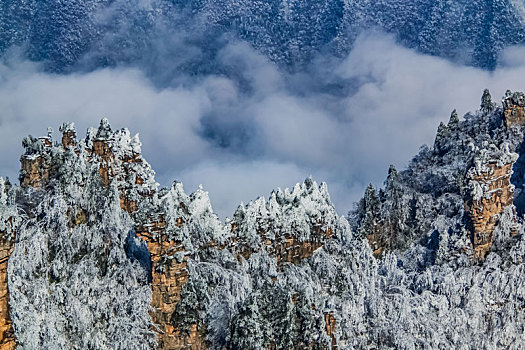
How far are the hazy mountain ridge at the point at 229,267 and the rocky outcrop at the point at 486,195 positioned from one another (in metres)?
0.13

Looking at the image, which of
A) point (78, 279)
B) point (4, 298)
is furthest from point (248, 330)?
point (4, 298)

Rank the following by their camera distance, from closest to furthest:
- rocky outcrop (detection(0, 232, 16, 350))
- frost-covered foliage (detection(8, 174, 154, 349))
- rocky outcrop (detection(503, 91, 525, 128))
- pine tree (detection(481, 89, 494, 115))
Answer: rocky outcrop (detection(0, 232, 16, 350)), frost-covered foliage (detection(8, 174, 154, 349)), rocky outcrop (detection(503, 91, 525, 128)), pine tree (detection(481, 89, 494, 115))

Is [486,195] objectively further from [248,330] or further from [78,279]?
[78,279]

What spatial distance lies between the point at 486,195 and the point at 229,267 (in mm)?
23124

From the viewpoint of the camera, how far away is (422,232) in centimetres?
7131

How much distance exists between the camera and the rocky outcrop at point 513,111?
77.4 metres

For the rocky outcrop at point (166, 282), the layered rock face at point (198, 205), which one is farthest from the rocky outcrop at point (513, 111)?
the rocky outcrop at point (166, 282)

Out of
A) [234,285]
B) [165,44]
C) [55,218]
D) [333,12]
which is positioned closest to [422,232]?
[234,285]

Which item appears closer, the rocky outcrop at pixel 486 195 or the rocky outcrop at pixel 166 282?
the rocky outcrop at pixel 166 282

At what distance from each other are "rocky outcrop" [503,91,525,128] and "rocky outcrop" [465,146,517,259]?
651 inches

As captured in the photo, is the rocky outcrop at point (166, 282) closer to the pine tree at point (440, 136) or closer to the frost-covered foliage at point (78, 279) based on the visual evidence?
the frost-covered foliage at point (78, 279)

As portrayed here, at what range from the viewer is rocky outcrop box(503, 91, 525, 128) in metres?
77.4

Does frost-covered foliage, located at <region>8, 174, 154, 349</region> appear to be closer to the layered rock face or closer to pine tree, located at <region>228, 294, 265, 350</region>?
the layered rock face

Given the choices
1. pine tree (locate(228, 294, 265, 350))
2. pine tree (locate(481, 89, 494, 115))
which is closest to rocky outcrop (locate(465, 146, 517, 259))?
pine tree (locate(481, 89, 494, 115))
